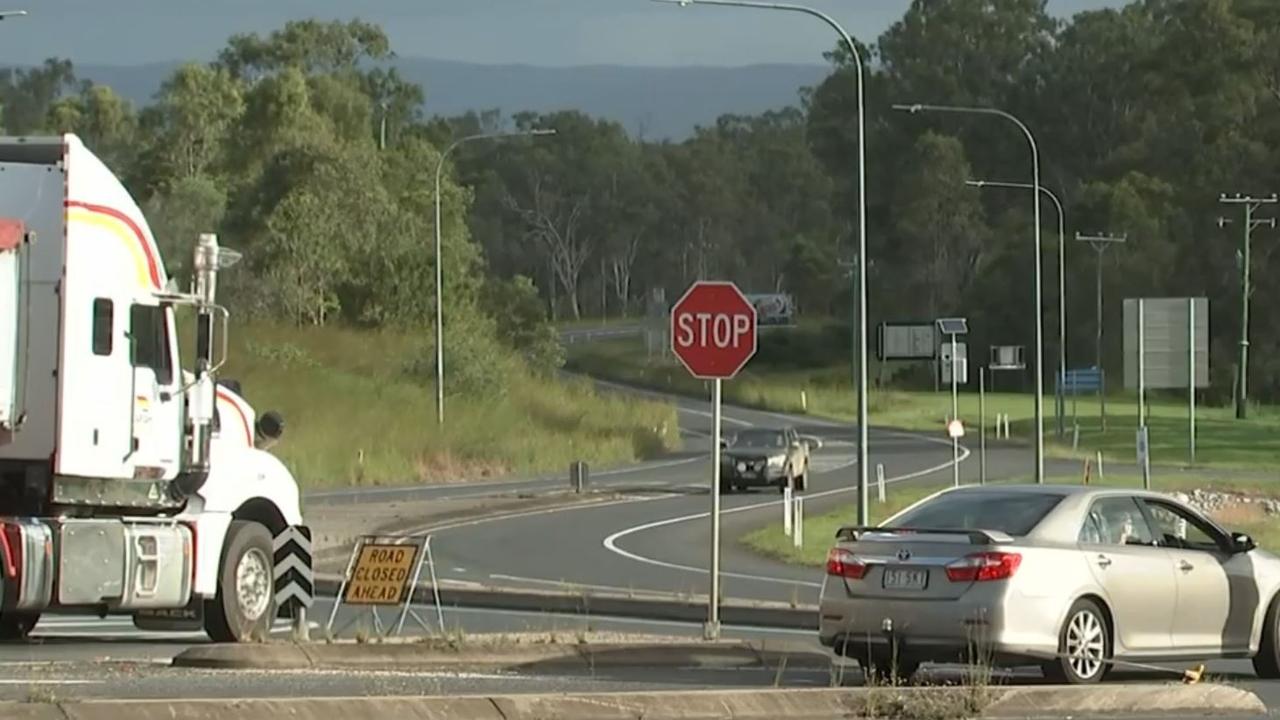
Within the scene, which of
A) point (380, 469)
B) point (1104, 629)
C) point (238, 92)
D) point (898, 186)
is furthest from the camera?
point (898, 186)

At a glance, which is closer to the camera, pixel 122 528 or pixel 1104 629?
pixel 1104 629

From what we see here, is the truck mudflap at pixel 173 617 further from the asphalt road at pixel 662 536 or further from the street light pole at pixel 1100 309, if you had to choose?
the street light pole at pixel 1100 309

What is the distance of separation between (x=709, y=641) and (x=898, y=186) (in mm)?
115003

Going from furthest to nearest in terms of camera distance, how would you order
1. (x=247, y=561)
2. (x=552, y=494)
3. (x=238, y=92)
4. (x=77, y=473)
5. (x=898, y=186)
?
(x=898, y=186) < (x=238, y=92) < (x=552, y=494) < (x=247, y=561) < (x=77, y=473)

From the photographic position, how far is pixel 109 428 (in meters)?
18.7

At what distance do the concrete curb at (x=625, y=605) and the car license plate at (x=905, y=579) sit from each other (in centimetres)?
658

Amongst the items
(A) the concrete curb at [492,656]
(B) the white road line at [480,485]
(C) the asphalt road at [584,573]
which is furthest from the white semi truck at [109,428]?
(B) the white road line at [480,485]

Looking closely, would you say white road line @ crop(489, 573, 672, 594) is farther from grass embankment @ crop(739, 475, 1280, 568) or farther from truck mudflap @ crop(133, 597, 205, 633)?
truck mudflap @ crop(133, 597, 205, 633)

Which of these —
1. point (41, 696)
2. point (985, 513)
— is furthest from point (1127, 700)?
point (41, 696)

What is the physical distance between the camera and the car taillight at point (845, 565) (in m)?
16.2

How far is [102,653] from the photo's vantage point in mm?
18906

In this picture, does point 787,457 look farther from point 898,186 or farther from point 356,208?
point 898,186

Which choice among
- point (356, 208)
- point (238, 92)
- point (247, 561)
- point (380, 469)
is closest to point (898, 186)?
point (238, 92)

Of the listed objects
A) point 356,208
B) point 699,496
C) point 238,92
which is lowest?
point 699,496
